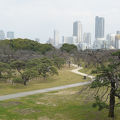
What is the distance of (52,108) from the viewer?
15.0 metres

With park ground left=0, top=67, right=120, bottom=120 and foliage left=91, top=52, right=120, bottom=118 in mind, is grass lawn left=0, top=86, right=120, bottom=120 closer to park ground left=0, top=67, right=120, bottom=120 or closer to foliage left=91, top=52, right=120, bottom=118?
park ground left=0, top=67, right=120, bottom=120

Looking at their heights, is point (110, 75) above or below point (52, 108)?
above

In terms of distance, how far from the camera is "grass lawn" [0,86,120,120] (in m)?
13.0

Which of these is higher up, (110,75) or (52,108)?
(110,75)

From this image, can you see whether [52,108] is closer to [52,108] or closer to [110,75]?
[52,108]

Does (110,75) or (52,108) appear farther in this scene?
(52,108)

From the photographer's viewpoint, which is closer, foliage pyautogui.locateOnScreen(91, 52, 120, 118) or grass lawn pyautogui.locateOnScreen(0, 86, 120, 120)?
foliage pyautogui.locateOnScreen(91, 52, 120, 118)

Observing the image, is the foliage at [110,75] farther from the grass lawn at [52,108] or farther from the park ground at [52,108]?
the grass lawn at [52,108]

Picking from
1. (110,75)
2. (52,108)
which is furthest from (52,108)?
(110,75)

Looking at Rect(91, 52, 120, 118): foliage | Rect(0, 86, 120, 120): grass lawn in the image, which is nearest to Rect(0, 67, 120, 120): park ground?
Rect(0, 86, 120, 120): grass lawn

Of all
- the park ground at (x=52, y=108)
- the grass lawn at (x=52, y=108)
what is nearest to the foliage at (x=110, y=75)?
the park ground at (x=52, y=108)

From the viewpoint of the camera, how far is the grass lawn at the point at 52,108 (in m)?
13.0

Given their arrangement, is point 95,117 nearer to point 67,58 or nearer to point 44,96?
point 44,96

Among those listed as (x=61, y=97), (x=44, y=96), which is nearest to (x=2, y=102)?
(x=44, y=96)
